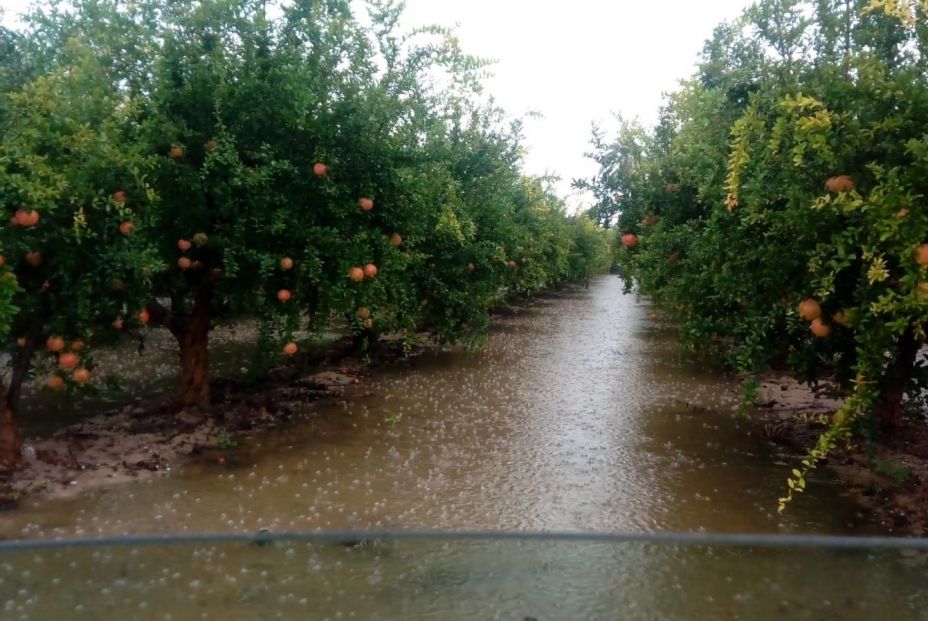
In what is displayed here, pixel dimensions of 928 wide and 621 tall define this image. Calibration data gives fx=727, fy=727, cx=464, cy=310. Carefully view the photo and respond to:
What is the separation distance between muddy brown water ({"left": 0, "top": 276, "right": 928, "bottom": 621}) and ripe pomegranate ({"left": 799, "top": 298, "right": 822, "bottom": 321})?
62.6 inches

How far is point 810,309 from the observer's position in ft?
17.4

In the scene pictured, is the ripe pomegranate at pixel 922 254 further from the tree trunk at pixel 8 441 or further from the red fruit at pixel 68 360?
the tree trunk at pixel 8 441

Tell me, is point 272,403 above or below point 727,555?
below

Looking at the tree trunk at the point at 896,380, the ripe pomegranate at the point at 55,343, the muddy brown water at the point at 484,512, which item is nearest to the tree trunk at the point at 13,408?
the ripe pomegranate at the point at 55,343

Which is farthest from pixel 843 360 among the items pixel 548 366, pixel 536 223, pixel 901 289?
pixel 536 223

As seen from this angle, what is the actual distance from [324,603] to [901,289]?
3.96 m

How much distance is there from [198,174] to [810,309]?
218 inches

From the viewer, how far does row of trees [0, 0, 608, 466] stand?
586 cm

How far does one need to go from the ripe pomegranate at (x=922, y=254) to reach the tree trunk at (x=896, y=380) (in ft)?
4.87

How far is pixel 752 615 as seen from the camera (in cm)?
320

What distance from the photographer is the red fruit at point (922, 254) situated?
421cm

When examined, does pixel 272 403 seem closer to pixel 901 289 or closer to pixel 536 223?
pixel 901 289

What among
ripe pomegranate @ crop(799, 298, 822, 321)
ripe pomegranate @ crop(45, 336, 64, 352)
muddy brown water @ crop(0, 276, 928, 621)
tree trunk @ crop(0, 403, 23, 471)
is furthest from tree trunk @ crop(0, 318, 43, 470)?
ripe pomegranate @ crop(799, 298, 822, 321)

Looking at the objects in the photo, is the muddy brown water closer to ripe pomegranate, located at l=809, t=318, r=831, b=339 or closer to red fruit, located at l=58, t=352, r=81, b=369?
red fruit, located at l=58, t=352, r=81, b=369
